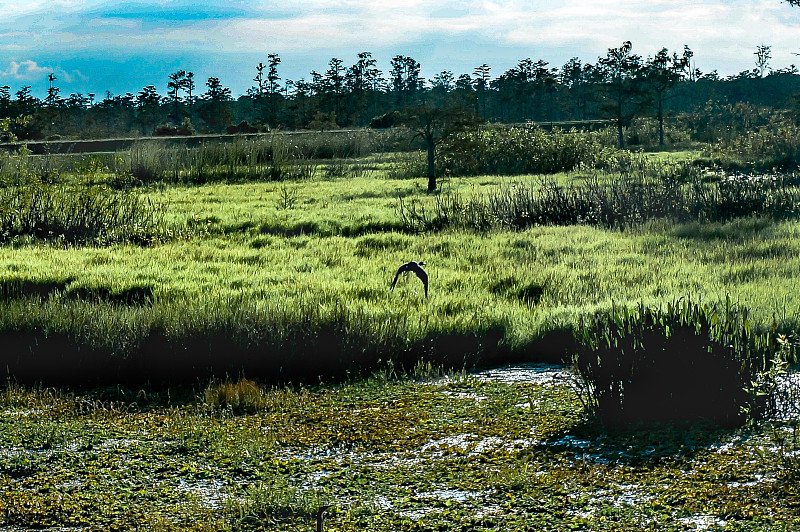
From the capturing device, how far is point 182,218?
15312 mm

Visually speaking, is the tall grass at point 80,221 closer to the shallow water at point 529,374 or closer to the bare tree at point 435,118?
the bare tree at point 435,118

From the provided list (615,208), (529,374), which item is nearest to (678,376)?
(529,374)

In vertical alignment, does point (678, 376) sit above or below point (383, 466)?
above

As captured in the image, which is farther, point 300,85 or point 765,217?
point 300,85

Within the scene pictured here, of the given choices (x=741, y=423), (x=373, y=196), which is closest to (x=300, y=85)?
(x=373, y=196)

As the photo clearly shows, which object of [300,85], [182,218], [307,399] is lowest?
[307,399]

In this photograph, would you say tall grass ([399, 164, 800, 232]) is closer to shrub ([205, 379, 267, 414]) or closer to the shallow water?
the shallow water

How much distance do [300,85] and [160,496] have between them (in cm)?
6822

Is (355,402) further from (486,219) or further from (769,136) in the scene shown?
(769,136)

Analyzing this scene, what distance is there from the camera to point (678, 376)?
541 centimetres

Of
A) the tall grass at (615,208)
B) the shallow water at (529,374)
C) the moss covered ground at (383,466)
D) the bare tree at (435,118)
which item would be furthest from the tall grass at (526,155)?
the moss covered ground at (383,466)

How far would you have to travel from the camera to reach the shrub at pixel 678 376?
532 centimetres

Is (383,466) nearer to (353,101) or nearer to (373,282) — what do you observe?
(373,282)

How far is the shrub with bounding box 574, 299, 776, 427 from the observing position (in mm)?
5316
